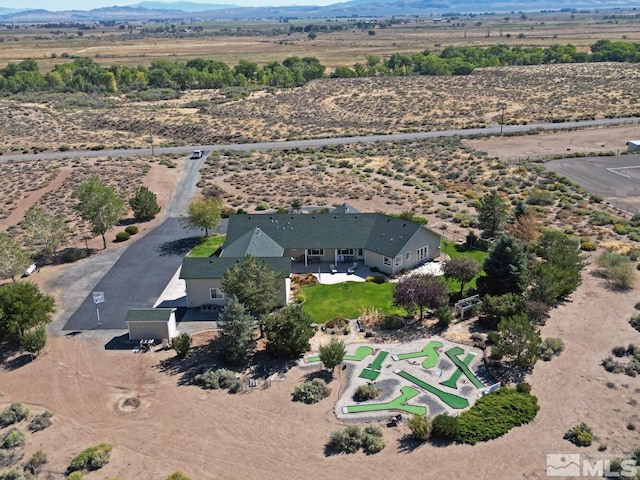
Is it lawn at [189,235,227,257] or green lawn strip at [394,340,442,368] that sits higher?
lawn at [189,235,227,257]

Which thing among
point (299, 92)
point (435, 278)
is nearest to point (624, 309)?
point (435, 278)

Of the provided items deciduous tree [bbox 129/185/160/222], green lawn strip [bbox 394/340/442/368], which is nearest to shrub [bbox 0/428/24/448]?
green lawn strip [bbox 394/340/442/368]

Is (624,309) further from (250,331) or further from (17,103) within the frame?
(17,103)

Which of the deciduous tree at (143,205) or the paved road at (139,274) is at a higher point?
the deciduous tree at (143,205)

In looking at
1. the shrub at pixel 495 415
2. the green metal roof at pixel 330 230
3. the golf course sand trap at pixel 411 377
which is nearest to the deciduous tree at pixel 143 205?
the green metal roof at pixel 330 230

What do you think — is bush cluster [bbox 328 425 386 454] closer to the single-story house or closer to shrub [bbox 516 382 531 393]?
shrub [bbox 516 382 531 393]
